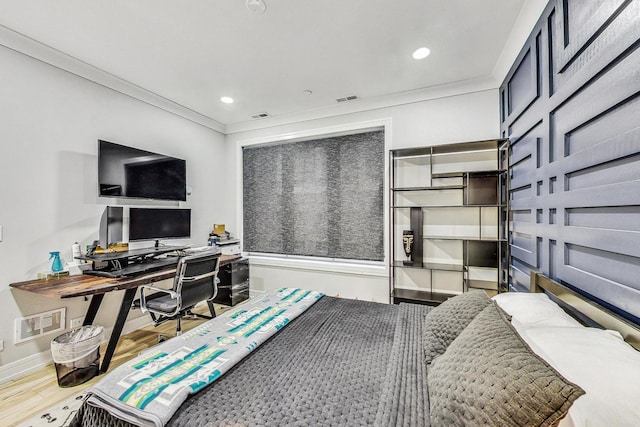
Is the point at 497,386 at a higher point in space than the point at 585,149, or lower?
lower

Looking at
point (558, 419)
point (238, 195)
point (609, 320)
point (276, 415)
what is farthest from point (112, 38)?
point (609, 320)

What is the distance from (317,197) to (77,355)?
2826mm

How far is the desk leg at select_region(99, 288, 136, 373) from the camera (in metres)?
2.24

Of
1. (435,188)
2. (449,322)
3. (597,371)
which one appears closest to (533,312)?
(449,322)

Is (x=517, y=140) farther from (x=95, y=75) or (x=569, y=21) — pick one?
(x=95, y=75)

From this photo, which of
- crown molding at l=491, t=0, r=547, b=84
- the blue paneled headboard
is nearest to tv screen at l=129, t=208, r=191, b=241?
the blue paneled headboard

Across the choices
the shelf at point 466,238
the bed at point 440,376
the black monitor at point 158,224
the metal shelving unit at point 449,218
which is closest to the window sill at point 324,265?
the metal shelving unit at point 449,218

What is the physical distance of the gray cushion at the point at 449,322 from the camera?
52.9 inches

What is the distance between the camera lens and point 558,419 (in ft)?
2.22

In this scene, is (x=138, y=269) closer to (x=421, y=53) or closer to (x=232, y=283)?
(x=232, y=283)

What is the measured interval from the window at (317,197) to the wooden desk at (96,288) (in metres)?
1.78

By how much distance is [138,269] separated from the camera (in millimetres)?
2498

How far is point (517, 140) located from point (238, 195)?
11.8 feet

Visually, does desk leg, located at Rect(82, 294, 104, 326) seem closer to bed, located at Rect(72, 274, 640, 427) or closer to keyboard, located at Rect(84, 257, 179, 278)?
keyboard, located at Rect(84, 257, 179, 278)
